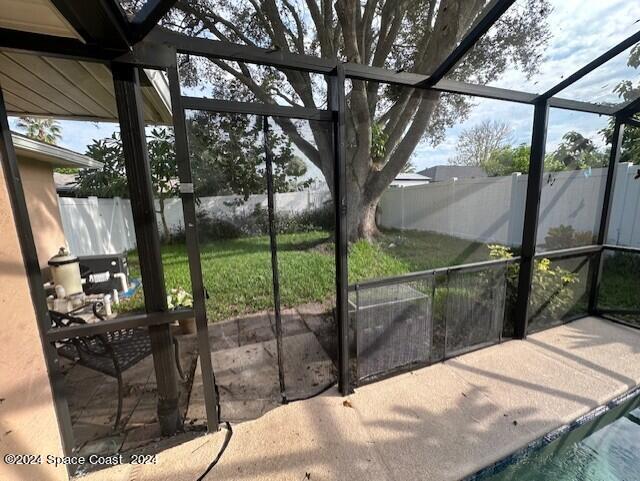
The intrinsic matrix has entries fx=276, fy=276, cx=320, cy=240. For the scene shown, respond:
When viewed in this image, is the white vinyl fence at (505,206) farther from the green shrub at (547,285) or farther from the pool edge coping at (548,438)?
the pool edge coping at (548,438)

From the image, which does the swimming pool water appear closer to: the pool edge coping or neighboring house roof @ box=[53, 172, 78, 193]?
the pool edge coping

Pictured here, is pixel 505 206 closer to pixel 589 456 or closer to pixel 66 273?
pixel 589 456

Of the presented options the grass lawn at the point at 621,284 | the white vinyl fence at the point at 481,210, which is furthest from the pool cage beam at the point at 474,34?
the grass lawn at the point at 621,284

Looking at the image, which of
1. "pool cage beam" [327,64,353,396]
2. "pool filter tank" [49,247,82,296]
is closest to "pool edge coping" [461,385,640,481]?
"pool cage beam" [327,64,353,396]

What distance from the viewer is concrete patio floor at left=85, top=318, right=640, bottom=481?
5.11 feet

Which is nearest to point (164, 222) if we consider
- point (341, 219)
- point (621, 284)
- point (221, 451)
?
point (341, 219)

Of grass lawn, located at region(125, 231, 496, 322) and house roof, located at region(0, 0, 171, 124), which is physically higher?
house roof, located at region(0, 0, 171, 124)

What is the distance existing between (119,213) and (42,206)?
2.55m

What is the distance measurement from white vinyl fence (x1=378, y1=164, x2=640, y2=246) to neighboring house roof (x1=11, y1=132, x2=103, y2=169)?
3702mm

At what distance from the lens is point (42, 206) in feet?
12.8

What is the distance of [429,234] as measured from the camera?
3721mm

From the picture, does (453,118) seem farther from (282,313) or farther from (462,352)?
(282,313)

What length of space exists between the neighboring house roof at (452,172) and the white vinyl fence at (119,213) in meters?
2.18

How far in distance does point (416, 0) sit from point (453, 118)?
9.21 ft
